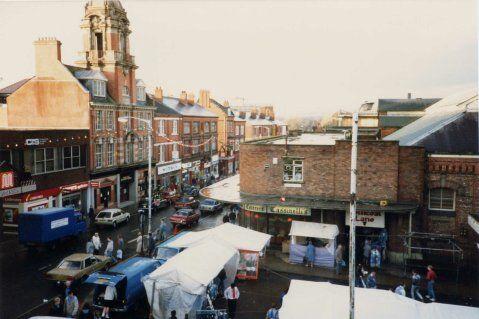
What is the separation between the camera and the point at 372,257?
76.6ft

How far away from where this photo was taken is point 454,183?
24.2 meters

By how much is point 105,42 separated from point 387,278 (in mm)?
36104

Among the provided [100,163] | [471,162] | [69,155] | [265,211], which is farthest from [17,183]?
[471,162]

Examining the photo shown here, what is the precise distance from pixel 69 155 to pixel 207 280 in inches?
991

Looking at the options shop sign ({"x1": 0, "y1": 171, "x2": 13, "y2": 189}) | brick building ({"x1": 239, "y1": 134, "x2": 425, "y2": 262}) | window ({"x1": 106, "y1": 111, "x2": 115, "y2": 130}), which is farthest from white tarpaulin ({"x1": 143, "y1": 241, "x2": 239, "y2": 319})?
window ({"x1": 106, "y1": 111, "x2": 115, "y2": 130})

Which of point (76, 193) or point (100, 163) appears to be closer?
point (76, 193)

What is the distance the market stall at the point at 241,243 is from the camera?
2069 centimetres

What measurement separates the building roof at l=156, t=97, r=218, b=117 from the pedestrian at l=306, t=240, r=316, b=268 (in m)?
38.0

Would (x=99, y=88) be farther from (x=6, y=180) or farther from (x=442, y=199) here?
(x=442, y=199)

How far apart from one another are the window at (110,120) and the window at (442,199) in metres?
30.6

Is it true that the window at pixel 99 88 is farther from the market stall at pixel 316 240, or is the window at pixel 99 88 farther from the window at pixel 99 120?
the market stall at pixel 316 240

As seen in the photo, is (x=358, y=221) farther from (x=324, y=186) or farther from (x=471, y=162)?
(x=471, y=162)

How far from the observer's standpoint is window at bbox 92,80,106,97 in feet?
130

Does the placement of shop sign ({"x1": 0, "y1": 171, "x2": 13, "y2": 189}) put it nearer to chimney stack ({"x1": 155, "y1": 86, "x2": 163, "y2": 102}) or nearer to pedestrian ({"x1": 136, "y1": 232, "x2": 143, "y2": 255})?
pedestrian ({"x1": 136, "y1": 232, "x2": 143, "y2": 255})
